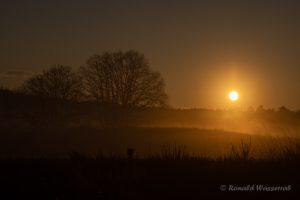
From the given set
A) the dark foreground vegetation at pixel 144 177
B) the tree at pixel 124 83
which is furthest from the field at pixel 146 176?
the tree at pixel 124 83

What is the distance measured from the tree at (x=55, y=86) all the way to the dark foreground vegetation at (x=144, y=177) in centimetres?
4706

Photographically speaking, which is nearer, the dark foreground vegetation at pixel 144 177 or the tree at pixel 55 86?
the dark foreground vegetation at pixel 144 177

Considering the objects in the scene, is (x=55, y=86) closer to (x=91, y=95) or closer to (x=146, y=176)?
(x=91, y=95)

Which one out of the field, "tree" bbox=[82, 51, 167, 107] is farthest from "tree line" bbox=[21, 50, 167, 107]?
the field

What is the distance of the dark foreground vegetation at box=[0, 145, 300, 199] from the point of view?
859 centimetres

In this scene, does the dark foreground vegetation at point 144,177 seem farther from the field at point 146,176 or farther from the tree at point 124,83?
the tree at point 124,83

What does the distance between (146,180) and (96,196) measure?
0.99m

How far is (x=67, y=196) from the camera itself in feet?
27.9

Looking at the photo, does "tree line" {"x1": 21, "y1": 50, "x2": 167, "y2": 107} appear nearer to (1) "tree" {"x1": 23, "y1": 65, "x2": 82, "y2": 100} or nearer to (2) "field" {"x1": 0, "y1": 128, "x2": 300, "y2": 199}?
(1) "tree" {"x1": 23, "y1": 65, "x2": 82, "y2": 100}

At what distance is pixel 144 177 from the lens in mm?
9156

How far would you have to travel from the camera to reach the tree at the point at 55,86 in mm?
57188

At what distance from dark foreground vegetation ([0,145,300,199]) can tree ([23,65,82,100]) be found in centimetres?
4706

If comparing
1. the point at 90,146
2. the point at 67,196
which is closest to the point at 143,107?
the point at 90,146

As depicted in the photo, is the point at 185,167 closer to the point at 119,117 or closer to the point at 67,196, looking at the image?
the point at 67,196
